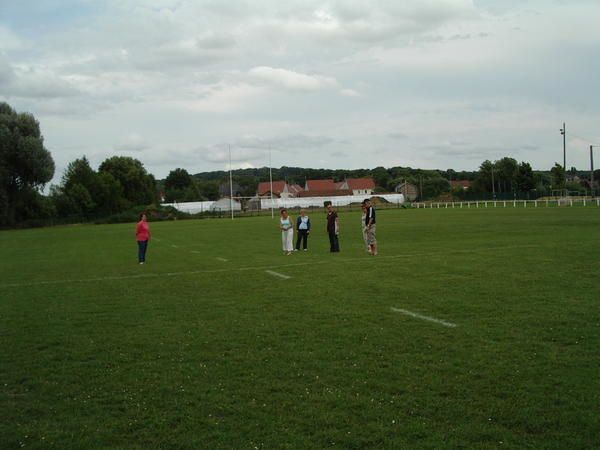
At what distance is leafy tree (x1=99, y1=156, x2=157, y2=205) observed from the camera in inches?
4122

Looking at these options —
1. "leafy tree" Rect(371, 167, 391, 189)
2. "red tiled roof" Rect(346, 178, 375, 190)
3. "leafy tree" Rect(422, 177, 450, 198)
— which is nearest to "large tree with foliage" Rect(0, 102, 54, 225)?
"leafy tree" Rect(422, 177, 450, 198)

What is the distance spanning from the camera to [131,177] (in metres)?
105

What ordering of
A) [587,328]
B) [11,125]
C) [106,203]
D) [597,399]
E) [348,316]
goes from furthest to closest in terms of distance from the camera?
[106,203]
[11,125]
[348,316]
[587,328]
[597,399]

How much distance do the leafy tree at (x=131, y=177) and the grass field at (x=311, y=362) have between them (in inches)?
3724

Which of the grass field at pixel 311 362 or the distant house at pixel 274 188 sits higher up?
the distant house at pixel 274 188

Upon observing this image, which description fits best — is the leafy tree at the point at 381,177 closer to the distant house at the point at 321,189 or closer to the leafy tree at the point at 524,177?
the distant house at the point at 321,189

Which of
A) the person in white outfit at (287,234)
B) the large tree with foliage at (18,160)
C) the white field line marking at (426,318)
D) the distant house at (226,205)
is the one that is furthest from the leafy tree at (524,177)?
the white field line marking at (426,318)

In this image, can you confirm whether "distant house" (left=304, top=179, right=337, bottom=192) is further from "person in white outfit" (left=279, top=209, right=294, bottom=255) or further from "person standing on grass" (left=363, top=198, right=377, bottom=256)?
"person standing on grass" (left=363, top=198, right=377, bottom=256)

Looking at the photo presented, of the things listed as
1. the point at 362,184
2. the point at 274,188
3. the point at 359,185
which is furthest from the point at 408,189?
the point at 274,188

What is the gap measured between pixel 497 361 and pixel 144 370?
390cm

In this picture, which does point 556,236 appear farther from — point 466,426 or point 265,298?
point 466,426

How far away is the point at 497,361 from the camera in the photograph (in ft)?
21.1

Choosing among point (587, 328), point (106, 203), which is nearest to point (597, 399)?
point (587, 328)

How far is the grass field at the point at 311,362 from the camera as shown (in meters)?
4.81
